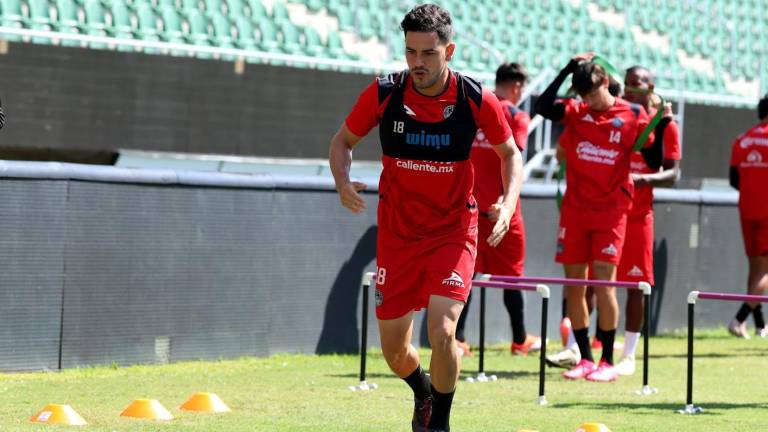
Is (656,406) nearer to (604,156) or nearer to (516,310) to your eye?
(604,156)

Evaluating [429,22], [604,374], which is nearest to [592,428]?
[429,22]

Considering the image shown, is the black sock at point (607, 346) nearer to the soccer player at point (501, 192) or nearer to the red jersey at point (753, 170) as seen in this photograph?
the soccer player at point (501, 192)

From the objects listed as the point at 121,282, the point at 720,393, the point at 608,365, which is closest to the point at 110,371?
the point at 121,282

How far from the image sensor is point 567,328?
12.2 meters

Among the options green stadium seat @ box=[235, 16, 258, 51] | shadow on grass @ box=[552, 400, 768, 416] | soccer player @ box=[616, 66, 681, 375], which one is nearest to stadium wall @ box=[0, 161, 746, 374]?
soccer player @ box=[616, 66, 681, 375]

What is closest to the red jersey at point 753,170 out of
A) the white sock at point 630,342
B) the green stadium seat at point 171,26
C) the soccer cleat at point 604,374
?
the white sock at point 630,342

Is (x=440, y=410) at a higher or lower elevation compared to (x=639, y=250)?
lower

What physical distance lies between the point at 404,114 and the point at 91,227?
3873mm

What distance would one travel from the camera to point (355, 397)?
870 centimetres

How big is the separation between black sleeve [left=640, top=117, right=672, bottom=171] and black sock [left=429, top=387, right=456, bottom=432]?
15.1 ft

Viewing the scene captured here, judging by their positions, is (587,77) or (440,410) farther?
(587,77)

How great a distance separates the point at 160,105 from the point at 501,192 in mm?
4050

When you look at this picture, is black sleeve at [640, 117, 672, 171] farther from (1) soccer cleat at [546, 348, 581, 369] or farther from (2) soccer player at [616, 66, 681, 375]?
(1) soccer cleat at [546, 348, 581, 369]

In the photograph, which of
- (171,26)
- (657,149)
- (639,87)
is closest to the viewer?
(657,149)
